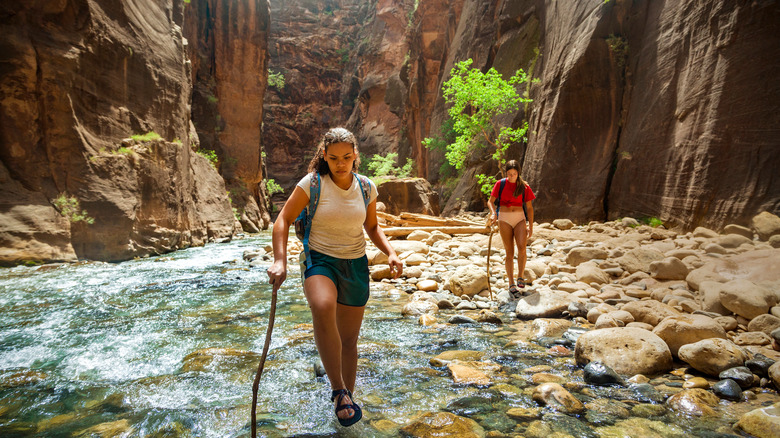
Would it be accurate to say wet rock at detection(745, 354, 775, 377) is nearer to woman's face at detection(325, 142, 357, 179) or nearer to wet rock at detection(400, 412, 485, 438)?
wet rock at detection(400, 412, 485, 438)

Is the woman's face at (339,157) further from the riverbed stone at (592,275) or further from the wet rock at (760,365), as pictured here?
the riverbed stone at (592,275)

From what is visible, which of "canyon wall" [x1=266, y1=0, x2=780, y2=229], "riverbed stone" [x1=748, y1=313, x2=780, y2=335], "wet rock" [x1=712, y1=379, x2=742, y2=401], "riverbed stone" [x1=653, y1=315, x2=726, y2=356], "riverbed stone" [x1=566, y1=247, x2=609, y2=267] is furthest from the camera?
"canyon wall" [x1=266, y1=0, x2=780, y2=229]

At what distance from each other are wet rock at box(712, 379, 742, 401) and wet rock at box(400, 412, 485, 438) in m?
1.64

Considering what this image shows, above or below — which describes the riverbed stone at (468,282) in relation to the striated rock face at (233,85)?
below

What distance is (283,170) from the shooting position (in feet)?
157

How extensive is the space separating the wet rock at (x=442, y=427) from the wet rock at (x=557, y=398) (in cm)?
53

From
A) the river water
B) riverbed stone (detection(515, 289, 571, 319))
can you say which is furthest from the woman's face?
riverbed stone (detection(515, 289, 571, 319))

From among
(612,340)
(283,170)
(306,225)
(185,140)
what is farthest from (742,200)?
(283,170)

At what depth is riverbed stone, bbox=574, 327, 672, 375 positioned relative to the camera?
2.98 m

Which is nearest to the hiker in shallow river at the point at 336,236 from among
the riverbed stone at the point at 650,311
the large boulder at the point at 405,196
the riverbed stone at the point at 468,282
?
the riverbed stone at the point at 650,311

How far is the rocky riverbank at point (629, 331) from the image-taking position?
2.38m

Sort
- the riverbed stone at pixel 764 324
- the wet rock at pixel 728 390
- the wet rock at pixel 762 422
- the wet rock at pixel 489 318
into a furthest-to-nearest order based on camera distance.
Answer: the wet rock at pixel 489 318, the riverbed stone at pixel 764 324, the wet rock at pixel 728 390, the wet rock at pixel 762 422

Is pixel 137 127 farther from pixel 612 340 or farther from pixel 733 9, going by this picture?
pixel 733 9

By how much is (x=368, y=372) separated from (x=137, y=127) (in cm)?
1045
